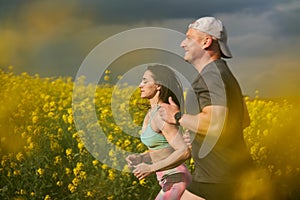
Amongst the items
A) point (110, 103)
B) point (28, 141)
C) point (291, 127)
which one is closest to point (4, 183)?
point (28, 141)

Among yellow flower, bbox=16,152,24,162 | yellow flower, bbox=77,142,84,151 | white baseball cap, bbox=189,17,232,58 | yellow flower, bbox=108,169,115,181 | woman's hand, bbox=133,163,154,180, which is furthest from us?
yellow flower, bbox=16,152,24,162

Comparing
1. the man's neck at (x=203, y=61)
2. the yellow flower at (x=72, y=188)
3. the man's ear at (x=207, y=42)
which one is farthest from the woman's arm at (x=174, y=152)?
the yellow flower at (x=72, y=188)

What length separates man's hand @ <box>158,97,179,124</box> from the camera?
327 centimetres

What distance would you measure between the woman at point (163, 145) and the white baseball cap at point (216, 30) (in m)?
0.32

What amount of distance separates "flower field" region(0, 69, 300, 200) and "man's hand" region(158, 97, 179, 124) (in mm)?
1292

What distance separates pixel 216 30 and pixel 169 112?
1.52 ft

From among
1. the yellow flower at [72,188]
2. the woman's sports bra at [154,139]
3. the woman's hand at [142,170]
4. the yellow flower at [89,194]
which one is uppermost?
the woman's sports bra at [154,139]

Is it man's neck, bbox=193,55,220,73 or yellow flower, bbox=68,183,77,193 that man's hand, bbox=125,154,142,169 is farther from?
yellow flower, bbox=68,183,77,193

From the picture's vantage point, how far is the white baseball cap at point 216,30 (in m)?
3.35

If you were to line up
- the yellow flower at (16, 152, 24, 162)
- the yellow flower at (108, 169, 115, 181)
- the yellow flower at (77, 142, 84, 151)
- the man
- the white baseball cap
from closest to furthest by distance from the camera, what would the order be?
the man < the white baseball cap < the yellow flower at (108, 169, 115, 181) < the yellow flower at (77, 142, 84, 151) < the yellow flower at (16, 152, 24, 162)

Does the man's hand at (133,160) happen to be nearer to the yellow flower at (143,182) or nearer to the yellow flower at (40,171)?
the yellow flower at (143,182)

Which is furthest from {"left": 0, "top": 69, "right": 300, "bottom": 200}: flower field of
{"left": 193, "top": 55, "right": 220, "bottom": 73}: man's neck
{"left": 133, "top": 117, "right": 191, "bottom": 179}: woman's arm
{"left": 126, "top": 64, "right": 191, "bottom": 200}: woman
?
{"left": 193, "top": 55, "right": 220, "bottom": 73}: man's neck

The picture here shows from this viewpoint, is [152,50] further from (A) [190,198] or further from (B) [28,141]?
(A) [190,198]

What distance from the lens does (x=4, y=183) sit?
200 inches
